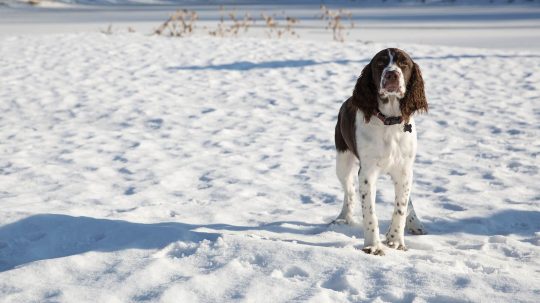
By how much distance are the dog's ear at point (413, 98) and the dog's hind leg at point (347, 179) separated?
2.85 ft

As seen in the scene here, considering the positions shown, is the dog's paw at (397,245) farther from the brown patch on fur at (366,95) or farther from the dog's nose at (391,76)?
Result: the dog's nose at (391,76)

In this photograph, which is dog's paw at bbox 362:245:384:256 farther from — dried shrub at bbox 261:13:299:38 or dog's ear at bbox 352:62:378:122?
dried shrub at bbox 261:13:299:38

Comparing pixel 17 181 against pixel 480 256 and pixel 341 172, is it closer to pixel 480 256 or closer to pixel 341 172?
pixel 341 172

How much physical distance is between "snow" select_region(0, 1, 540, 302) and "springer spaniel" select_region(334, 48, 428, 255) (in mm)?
359

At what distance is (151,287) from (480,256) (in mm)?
2213

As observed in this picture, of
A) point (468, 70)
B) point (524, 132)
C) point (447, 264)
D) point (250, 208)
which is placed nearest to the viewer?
point (447, 264)

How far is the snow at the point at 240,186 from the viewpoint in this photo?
4.14 metres

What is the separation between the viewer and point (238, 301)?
3.87 metres

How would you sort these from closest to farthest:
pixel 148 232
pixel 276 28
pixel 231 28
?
pixel 148 232, pixel 231 28, pixel 276 28

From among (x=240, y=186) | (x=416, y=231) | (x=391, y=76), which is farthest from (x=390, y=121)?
(x=240, y=186)

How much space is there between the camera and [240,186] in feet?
22.0

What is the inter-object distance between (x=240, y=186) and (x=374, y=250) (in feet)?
7.51

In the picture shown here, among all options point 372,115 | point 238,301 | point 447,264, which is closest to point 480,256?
point 447,264

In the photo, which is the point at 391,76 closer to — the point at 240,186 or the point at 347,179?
the point at 347,179
